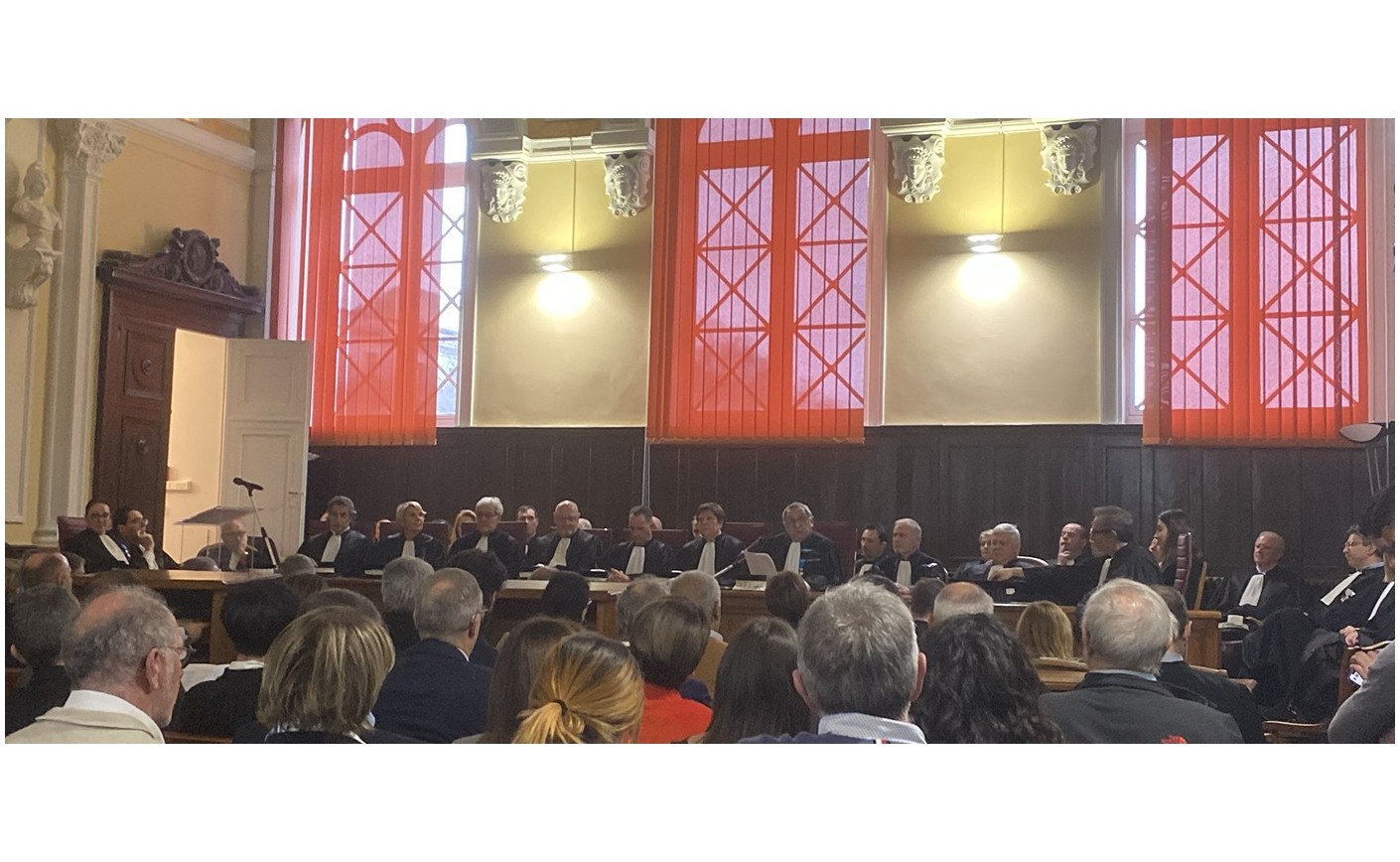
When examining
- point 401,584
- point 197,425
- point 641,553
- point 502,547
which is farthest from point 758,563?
point 197,425

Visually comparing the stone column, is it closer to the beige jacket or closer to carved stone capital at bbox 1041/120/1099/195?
carved stone capital at bbox 1041/120/1099/195

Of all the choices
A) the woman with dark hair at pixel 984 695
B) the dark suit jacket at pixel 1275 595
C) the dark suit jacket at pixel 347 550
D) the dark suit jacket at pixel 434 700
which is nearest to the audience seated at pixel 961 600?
the woman with dark hair at pixel 984 695

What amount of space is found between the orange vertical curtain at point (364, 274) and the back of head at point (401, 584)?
6006mm

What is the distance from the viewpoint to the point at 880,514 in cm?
923

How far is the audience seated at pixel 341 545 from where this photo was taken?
861cm

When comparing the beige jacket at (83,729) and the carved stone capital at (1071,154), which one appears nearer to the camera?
the beige jacket at (83,729)

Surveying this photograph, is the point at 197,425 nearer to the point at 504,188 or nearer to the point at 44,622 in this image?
the point at 504,188

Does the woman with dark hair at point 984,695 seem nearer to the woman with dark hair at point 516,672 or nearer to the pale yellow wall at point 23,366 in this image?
the woman with dark hair at point 516,672

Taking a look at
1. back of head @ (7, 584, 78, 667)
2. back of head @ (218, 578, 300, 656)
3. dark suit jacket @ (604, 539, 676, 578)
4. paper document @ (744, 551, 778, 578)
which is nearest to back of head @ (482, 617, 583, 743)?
back of head @ (218, 578, 300, 656)

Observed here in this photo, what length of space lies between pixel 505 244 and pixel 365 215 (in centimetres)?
112

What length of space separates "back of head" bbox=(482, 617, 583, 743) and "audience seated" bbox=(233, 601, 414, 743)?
0.27 m

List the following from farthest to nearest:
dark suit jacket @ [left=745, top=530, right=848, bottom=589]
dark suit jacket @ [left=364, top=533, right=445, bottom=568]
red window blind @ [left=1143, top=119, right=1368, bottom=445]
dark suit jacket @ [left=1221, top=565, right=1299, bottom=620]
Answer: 1. dark suit jacket @ [left=364, top=533, right=445, bottom=568]
2. red window blind @ [left=1143, top=119, right=1368, bottom=445]
3. dark suit jacket @ [left=745, top=530, right=848, bottom=589]
4. dark suit jacket @ [left=1221, top=565, right=1299, bottom=620]

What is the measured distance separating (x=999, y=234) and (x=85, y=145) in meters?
6.27

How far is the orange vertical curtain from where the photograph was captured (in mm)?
10250
